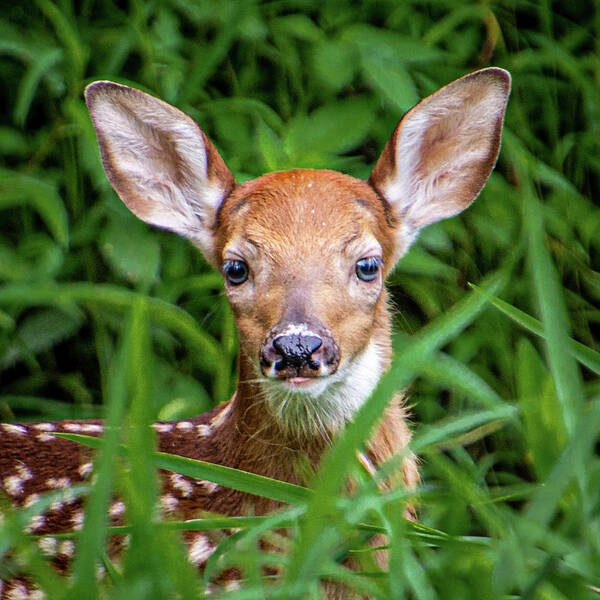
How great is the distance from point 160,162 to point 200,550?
43.5 inches

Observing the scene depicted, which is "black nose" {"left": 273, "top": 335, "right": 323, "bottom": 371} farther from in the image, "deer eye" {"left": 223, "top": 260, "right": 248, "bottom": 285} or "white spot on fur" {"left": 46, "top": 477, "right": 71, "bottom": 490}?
"white spot on fur" {"left": 46, "top": 477, "right": 71, "bottom": 490}

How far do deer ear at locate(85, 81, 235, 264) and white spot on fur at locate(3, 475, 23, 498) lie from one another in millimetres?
785

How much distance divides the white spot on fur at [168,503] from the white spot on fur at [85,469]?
220 mm

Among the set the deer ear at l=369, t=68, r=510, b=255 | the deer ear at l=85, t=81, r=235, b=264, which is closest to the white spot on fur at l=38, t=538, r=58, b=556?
the deer ear at l=85, t=81, r=235, b=264

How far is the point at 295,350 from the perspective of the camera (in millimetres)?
2268

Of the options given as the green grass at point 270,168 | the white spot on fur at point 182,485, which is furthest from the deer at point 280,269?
the green grass at point 270,168

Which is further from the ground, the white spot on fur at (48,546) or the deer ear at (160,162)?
the deer ear at (160,162)

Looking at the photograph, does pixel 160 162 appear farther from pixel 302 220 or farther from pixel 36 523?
pixel 36 523

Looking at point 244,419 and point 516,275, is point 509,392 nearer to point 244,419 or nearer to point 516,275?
point 516,275

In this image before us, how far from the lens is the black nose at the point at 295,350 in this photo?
227 centimetres

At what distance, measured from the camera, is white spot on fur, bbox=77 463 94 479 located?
2682 millimetres

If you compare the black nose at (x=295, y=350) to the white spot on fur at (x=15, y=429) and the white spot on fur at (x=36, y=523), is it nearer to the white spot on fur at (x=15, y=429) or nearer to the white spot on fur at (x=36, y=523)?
the white spot on fur at (x=36, y=523)

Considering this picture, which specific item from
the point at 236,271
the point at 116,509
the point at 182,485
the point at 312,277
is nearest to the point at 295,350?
the point at 312,277

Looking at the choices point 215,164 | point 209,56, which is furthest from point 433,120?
point 209,56
